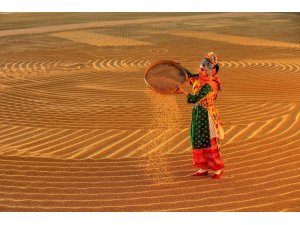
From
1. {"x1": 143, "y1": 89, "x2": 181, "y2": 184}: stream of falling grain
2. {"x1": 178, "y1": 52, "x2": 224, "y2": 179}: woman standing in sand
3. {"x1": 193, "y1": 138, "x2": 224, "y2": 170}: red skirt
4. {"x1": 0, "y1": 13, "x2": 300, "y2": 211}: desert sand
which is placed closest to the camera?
{"x1": 0, "y1": 13, "x2": 300, "y2": 211}: desert sand

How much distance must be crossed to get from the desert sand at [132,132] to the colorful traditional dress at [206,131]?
259 millimetres

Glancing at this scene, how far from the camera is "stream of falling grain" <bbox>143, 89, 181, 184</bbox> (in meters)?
6.41

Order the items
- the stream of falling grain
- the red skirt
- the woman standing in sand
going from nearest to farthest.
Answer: the woman standing in sand < the red skirt < the stream of falling grain

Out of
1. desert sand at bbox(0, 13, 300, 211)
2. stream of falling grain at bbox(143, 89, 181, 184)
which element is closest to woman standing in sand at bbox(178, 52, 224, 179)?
desert sand at bbox(0, 13, 300, 211)

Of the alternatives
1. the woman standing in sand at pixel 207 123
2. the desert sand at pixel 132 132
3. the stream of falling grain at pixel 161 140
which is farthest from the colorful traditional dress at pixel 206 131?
the stream of falling grain at pixel 161 140

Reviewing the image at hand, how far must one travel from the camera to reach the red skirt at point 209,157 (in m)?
6.13

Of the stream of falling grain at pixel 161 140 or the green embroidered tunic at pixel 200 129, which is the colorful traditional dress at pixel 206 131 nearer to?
the green embroidered tunic at pixel 200 129

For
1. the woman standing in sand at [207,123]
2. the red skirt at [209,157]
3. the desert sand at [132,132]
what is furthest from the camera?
the red skirt at [209,157]

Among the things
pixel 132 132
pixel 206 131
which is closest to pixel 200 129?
pixel 206 131

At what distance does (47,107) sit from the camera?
9.43 metres

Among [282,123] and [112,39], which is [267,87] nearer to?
[282,123]

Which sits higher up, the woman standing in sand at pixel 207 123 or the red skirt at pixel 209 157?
the woman standing in sand at pixel 207 123

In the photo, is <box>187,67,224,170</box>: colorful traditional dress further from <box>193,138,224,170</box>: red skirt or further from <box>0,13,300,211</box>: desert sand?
<box>0,13,300,211</box>: desert sand

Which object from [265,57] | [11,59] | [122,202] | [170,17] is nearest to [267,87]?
[265,57]
